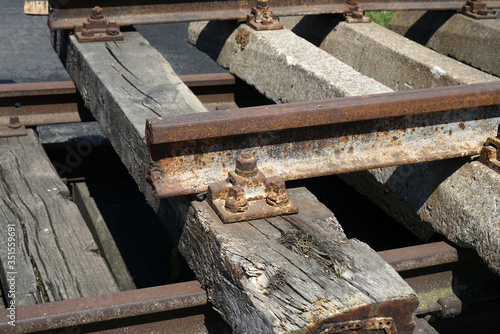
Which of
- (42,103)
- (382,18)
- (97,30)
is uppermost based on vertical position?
(97,30)

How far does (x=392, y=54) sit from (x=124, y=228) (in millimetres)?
2546

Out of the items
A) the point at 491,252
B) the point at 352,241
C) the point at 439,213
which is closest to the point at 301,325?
the point at 352,241

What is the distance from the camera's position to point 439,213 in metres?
3.25

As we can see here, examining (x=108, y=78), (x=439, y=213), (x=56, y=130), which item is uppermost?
(x=108, y=78)

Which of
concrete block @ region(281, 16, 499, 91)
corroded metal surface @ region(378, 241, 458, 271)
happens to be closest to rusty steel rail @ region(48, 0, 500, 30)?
concrete block @ region(281, 16, 499, 91)

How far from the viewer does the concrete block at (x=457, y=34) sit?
540 cm

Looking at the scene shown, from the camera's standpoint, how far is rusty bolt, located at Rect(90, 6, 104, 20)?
444 centimetres

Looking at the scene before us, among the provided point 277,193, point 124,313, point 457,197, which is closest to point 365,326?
point 277,193

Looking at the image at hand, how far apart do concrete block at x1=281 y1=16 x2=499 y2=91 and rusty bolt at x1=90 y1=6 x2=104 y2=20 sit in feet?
6.75

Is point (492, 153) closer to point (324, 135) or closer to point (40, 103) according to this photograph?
point (324, 135)

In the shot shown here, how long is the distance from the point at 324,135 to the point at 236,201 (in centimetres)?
59

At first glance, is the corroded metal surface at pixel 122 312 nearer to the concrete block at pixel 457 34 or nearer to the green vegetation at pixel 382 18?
the concrete block at pixel 457 34

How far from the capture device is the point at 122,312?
237 centimetres

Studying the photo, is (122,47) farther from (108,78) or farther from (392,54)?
(392,54)
